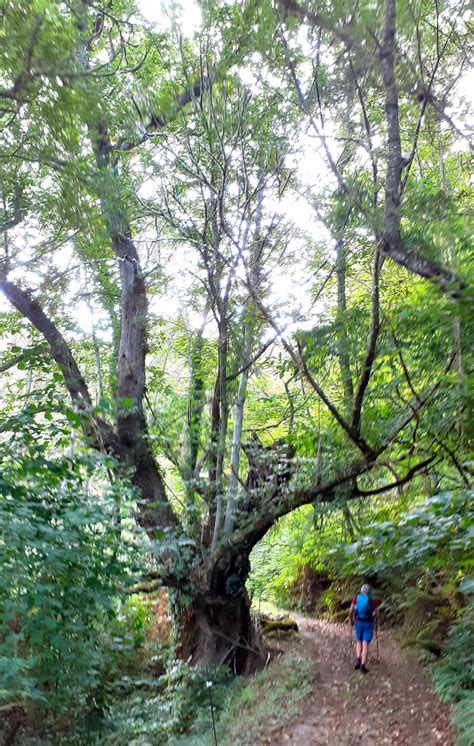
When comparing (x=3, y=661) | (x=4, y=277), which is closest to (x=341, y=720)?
(x=3, y=661)

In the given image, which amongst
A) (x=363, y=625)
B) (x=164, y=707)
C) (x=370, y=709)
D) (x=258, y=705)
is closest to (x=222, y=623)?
(x=164, y=707)

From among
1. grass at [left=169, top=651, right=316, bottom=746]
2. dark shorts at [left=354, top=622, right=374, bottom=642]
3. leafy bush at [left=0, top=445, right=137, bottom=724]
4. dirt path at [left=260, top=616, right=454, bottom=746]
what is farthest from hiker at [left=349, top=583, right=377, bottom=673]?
leafy bush at [left=0, top=445, right=137, bottom=724]

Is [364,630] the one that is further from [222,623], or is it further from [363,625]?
[222,623]

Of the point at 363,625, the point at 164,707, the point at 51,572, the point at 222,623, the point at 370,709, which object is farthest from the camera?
the point at 222,623

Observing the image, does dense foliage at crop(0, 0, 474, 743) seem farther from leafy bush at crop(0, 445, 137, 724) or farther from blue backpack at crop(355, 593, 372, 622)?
blue backpack at crop(355, 593, 372, 622)

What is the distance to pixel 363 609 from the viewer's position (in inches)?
334

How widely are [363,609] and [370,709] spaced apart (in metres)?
1.64

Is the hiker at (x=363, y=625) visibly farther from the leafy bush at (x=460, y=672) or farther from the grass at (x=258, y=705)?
the leafy bush at (x=460, y=672)

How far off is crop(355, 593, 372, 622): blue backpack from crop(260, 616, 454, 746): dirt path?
0.86m

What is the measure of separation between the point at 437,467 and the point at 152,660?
613 centimetres

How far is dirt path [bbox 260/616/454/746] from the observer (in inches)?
243

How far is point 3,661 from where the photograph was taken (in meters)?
3.64

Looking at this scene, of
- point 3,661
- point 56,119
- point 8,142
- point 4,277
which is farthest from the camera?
point 4,277

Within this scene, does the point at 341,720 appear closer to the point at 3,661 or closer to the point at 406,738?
the point at 406,738
